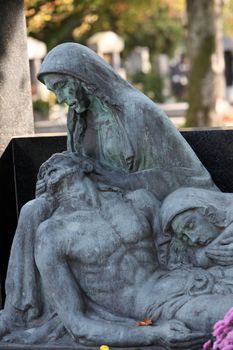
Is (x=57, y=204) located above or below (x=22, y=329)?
above

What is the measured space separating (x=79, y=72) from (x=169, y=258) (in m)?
1.25

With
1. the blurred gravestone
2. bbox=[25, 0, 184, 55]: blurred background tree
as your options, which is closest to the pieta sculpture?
the blurred gravestone

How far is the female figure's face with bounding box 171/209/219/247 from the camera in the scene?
669cm

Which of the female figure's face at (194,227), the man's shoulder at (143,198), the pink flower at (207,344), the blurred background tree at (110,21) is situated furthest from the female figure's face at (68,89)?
the blurred background tree at (110,21)

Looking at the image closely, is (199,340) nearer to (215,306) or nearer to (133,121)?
(215,306)

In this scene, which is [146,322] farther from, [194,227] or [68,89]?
[68,89]

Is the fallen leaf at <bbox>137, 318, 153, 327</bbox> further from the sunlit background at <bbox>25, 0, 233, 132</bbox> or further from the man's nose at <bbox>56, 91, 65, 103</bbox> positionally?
the sunlit background at <bbox>25, 0, 233, 132</bbox>

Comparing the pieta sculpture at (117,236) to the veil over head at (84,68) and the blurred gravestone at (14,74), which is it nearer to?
the veil over head at (84,68)

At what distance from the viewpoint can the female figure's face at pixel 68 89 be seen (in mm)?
6895

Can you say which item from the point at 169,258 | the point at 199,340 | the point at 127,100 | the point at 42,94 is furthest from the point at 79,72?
the point at 42,94

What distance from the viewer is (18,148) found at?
26.4 ft

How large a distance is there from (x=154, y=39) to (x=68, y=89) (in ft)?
120

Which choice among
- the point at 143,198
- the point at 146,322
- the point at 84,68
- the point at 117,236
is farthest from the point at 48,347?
the point at 84,68

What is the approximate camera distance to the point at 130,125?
695 cm
